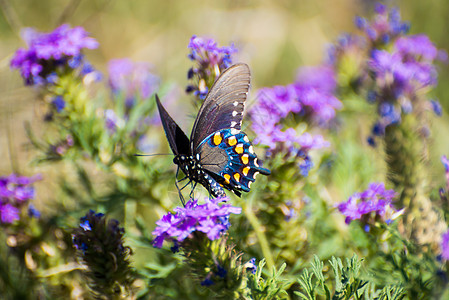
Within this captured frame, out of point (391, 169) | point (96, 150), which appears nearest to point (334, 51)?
point (391, 169)

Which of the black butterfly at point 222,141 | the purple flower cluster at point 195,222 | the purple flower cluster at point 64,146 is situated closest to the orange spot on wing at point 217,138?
the black butterfly at point 222,141

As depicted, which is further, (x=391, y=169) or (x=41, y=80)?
(x=391, y=169)

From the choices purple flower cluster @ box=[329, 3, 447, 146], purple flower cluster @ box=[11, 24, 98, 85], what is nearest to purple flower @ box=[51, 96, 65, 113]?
purple flower cluster @ box=[11, 24, 98, 85]

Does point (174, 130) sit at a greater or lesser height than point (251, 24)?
lesser

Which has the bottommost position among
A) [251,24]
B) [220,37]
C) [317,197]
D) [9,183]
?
[317,197]

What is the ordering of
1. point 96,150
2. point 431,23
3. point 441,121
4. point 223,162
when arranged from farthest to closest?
point 431,23, point 441,121, point 96,150, point 223,162

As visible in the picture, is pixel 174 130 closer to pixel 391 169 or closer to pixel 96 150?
pixel 96 150

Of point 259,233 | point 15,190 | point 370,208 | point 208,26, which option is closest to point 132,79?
point 15,190

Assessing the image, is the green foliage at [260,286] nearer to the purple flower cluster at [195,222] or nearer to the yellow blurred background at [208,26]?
the purple flower cluster at [195,222]
